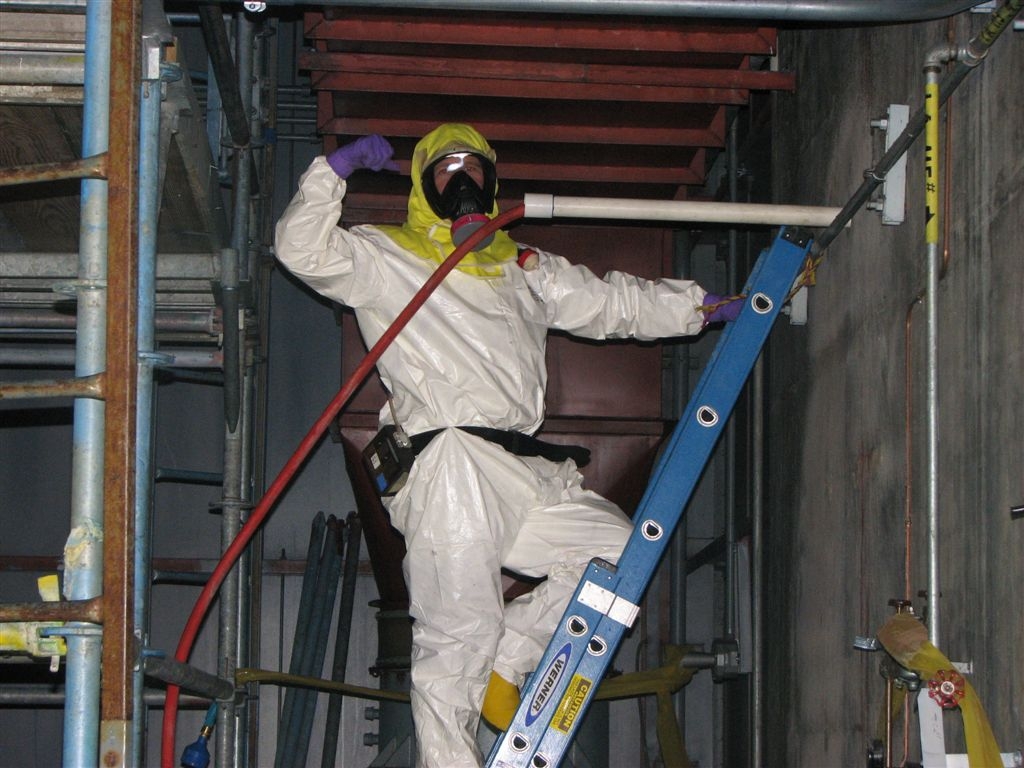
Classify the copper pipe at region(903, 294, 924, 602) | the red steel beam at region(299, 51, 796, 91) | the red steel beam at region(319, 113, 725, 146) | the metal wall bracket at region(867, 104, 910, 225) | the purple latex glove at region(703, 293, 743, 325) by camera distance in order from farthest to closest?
the red steel beam at region(319, 113, 725, 146), the red steel beam at region(299, 51, 796, 91), the purple latex glove at region(703, 293, 743, 325), the metal wall bracket at region(867, 104, 910, 225), the copper pipe at region(903, 294, 924, 602)

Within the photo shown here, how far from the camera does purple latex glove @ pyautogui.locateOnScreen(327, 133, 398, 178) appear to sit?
4246mm

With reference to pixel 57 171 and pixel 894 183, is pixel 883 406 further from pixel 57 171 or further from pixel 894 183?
pixel 57 171

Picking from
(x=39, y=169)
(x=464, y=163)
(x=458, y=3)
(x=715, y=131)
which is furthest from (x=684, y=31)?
(x=39, y=169)

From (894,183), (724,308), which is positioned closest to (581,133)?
(724,308)

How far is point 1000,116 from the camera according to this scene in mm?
2898

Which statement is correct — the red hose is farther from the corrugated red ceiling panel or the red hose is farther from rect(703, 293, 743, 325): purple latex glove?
the corrugated red ceiling panel

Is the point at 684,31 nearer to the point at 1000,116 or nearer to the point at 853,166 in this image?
the point at 853,166

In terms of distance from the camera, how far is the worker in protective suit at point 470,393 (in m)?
4.09

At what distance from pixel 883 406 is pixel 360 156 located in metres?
1.83

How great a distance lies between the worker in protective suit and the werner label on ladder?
0.23 m

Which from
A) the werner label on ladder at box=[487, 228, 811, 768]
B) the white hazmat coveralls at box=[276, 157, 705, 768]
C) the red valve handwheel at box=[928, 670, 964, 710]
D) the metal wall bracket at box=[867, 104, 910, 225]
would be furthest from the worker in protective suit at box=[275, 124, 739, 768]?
the red valve handwheel at box=[928, 670, 964, 710]

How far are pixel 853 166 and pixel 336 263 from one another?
5.47ft

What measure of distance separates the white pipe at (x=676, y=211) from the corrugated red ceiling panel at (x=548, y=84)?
943mm

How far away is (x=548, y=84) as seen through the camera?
4918 mm
